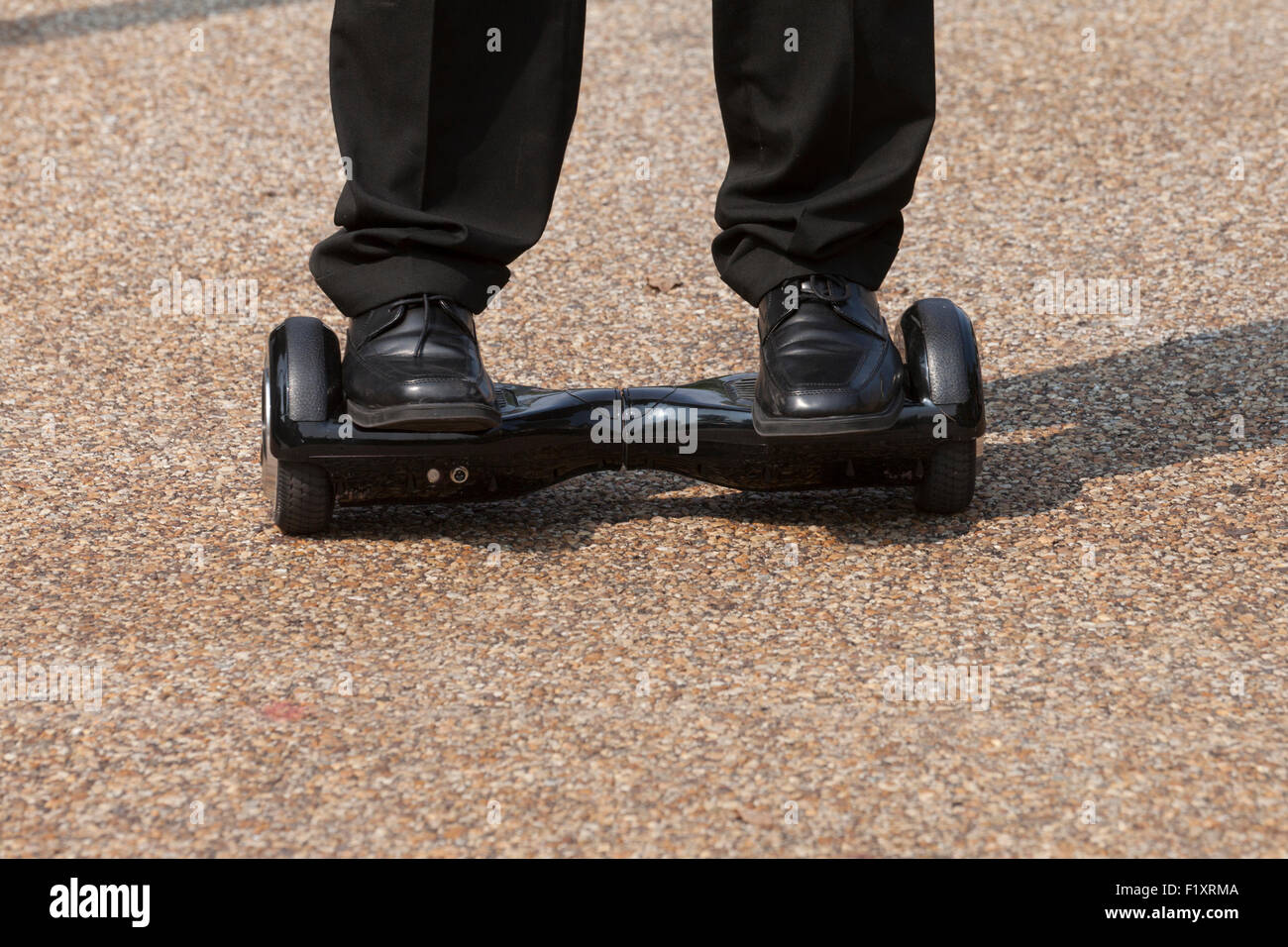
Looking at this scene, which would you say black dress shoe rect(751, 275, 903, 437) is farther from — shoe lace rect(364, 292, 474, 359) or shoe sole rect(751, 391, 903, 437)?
shoe lace rect(364, 292, 474, 359)

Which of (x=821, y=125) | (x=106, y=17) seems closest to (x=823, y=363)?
(x=821, y=125)

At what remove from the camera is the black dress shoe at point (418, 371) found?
2.38m

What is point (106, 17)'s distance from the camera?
6.25 meters

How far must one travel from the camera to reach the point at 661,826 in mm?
1845

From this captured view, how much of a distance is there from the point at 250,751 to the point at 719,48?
1340 mm

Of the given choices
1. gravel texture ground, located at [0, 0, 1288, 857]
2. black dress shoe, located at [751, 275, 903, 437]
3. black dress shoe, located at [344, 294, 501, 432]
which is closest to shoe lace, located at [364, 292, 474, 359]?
black dress shoe, located at [344, 294, 501, 432]

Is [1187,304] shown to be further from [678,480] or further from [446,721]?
[446,721]

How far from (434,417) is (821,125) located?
0.78 metres

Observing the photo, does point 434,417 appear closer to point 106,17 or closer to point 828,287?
point 828,287

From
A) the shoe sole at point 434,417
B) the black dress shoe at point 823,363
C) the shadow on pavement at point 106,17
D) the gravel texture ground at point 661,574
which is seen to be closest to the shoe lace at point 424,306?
the shoe sole at point 434,417

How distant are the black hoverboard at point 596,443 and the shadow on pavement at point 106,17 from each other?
410 cm

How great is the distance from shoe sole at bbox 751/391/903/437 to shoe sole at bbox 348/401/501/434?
435mm

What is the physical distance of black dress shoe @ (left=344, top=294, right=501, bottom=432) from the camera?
2.38 meters

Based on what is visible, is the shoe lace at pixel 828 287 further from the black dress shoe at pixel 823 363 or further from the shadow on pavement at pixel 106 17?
the shadow on pavement at pixel 106 17
